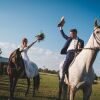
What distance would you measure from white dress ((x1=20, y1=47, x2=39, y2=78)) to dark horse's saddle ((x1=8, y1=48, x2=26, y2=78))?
472mm

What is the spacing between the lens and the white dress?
719 inches

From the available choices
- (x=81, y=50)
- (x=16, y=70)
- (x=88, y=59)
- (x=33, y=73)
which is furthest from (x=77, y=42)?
(x=33, y=73)

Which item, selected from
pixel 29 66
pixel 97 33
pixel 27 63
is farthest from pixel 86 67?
pixel 29 66

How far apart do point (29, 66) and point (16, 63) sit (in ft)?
5.76

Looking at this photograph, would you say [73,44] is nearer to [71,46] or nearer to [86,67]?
[71,46]

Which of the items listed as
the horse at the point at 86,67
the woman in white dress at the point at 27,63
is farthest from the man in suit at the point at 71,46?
the woman in white dress at the point at 27,63

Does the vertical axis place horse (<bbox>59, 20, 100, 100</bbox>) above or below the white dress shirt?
below

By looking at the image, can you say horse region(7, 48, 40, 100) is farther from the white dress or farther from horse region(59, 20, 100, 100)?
horse region(59, 20, 100, 100)

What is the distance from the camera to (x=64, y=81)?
1352 cm

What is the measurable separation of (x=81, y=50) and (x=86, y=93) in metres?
1.66

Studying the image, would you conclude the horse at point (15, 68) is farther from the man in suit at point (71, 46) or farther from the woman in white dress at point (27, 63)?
the man in suit at point (71, 46)

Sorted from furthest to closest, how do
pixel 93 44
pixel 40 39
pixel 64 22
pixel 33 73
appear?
1. pixel 33 73
2. pixel 40 39
3. pixel 64 22
4. pixel 93 44

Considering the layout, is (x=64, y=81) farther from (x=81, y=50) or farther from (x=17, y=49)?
(x=17, y=49)

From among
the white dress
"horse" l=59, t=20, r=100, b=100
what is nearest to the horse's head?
"horse" l=59, t=20, r=100, b=100
